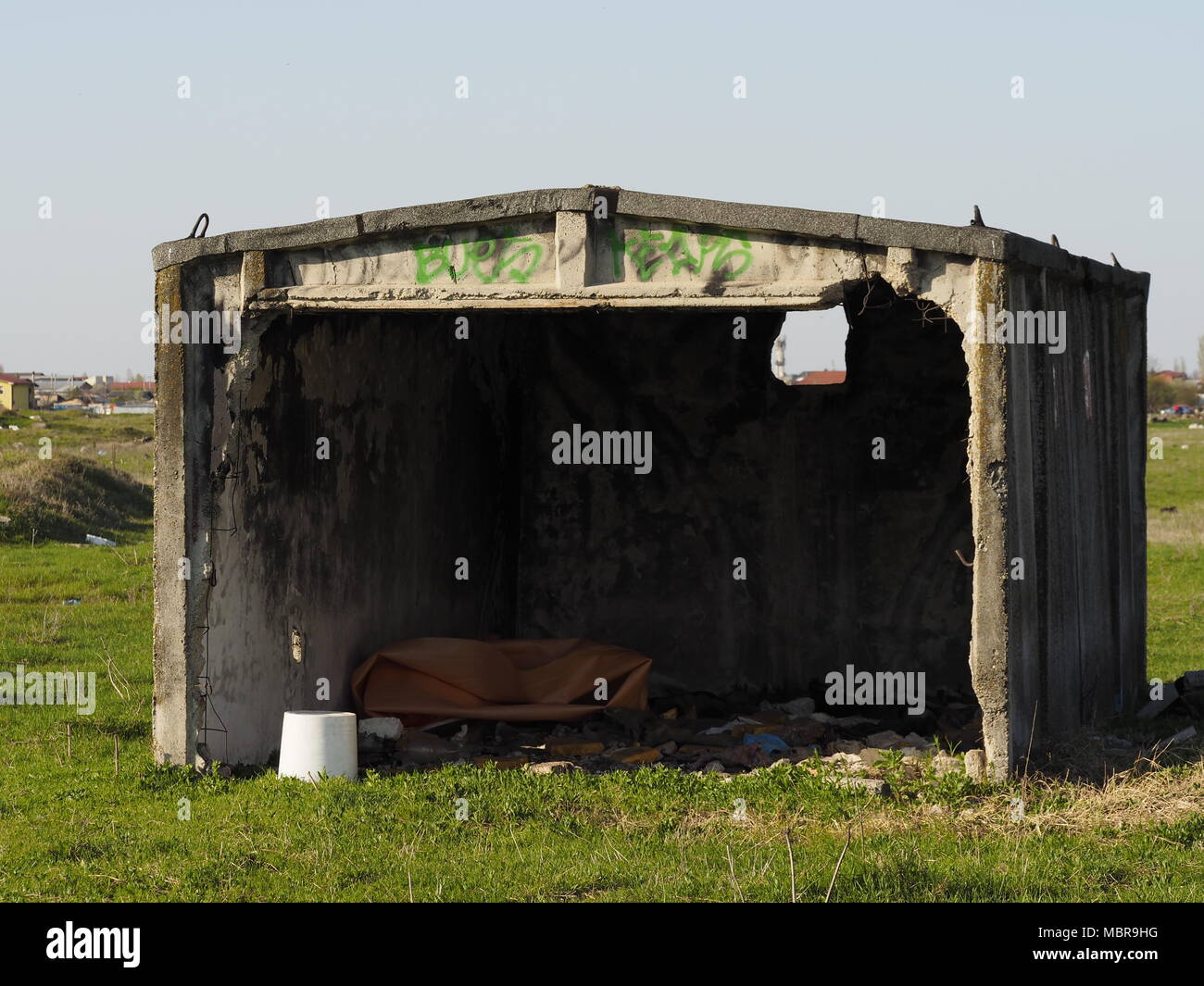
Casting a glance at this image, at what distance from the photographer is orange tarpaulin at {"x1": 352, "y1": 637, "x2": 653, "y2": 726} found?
1019cm

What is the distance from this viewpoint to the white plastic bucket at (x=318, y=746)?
8344mm

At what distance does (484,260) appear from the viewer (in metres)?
8.48

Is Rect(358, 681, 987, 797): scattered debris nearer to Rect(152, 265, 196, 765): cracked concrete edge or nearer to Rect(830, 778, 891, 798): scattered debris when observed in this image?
Rect(830, 778, 891, 798): scattered debris

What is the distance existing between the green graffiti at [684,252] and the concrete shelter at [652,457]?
0.05ft

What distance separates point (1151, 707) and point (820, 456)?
2.99m

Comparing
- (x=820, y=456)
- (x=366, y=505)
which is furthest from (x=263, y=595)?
(x=820, y=456)

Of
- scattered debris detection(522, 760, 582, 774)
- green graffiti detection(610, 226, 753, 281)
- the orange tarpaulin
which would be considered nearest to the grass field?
scattered debris detection(522, 760, 582, 774)

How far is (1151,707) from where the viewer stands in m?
10.8

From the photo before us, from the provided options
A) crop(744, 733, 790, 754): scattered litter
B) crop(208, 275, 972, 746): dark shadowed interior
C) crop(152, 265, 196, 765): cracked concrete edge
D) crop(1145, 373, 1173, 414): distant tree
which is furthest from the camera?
crop(1145, 373, 1173, 414): distant tree

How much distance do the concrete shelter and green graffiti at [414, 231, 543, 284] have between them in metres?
0.02

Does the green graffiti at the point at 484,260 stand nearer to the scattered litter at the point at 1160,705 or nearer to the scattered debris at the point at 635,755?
the scattered debris at the point at 635,755

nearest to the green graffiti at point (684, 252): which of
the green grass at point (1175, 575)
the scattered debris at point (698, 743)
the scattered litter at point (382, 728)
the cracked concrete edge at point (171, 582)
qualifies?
the cracked concrete edge at point (171, 582)
